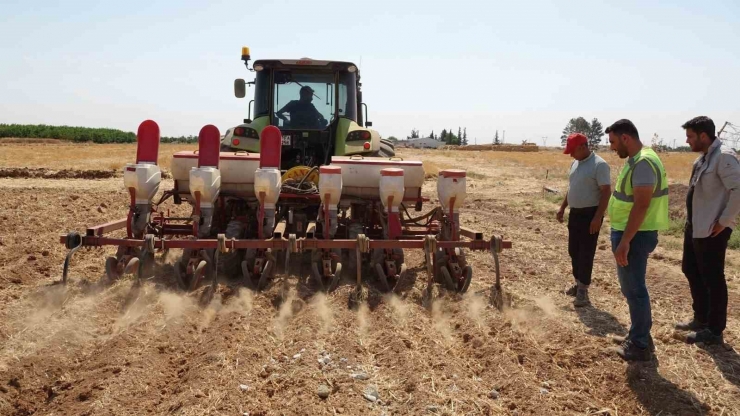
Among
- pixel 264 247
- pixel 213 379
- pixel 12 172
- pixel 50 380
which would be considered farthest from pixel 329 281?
pixel 12 172

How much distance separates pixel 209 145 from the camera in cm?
597

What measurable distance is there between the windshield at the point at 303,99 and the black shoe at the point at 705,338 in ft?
16.5

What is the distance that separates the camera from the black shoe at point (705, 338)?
14.9 ft

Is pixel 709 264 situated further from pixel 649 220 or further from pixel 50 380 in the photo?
pixel 50 380

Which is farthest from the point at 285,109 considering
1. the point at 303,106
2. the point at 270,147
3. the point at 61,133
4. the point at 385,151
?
the point at 61,133

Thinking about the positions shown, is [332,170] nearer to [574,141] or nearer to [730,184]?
[574,141]

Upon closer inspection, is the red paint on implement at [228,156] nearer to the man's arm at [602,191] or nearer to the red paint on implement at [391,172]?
the red paint on implement at [391,172]

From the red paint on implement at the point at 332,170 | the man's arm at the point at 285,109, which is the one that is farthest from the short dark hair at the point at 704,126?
the man's arm at the point at 285,109

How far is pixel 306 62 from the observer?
7.71m

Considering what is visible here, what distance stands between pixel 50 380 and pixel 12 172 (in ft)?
57.5

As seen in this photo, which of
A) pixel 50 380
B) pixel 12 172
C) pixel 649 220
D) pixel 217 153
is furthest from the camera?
pixel 12 172

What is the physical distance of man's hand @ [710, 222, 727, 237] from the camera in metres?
4.49

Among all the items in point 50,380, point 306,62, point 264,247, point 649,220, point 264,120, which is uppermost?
point 306,62

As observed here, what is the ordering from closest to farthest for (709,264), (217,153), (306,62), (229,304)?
(709,264), (229,304), (217,153), (306,62)
